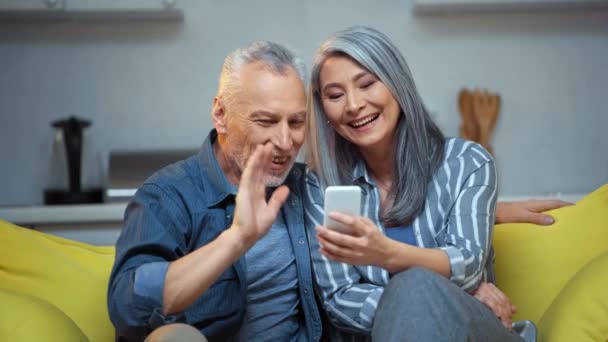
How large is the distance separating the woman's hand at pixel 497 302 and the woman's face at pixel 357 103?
0.38 meters

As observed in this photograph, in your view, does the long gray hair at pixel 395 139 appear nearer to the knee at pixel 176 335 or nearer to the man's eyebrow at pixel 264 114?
the man's eyebrow at pixel 264 114

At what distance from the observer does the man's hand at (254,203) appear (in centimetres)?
141

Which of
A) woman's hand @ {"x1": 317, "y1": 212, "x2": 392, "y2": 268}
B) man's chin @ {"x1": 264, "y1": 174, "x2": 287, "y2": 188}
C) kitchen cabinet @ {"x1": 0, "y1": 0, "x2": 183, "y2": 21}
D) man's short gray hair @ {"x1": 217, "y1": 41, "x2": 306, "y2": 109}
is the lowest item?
woman's hand @ {"x1": 317, "y1": 212, "x2": 392, "y2": 268}

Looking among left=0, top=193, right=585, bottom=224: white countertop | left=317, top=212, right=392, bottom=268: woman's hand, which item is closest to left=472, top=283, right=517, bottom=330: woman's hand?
left=317, top=212, right=392, bottom=268: woman's hand

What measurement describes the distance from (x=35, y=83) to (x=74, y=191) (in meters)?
0.48

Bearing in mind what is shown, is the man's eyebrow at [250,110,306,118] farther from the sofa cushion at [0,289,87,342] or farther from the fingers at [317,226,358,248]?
the sofa cushion at [0,289,87,342]

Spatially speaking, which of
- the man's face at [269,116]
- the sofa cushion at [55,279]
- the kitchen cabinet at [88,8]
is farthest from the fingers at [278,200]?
the kitchen cabinet at [88,8]

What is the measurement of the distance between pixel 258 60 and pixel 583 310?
2.67 ft

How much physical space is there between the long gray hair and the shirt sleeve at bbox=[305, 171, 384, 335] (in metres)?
0.10

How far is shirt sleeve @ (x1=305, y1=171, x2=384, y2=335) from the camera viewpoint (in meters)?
1.66

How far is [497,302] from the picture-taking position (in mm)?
1696

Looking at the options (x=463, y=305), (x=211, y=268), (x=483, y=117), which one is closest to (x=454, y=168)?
(x=463, y=305)

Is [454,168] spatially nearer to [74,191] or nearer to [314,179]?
[314,179]

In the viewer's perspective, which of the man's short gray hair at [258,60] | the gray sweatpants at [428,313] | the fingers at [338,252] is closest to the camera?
the gray sweatpants at [428,313]
